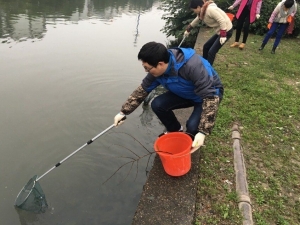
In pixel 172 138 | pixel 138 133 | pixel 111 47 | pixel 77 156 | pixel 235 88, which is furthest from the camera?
pixel 111 47

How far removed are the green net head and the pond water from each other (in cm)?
9

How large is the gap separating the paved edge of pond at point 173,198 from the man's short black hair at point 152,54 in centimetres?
130

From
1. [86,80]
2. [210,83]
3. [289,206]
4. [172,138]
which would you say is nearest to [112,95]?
[86,80]

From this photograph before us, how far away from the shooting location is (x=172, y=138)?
2.93 meters

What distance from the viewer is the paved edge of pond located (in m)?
2.46

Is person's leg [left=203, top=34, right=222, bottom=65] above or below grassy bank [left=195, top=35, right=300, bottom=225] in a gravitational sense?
above

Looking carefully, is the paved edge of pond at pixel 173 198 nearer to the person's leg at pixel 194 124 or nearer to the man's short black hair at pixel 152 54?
the person's leg at pixel 194 124

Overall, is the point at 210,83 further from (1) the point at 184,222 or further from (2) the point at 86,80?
(2) the point at 86,80

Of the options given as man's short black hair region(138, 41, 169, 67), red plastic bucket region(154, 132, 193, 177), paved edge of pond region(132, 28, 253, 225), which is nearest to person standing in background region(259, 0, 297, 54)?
paved edge of pond region(132, 28, 253, 225)

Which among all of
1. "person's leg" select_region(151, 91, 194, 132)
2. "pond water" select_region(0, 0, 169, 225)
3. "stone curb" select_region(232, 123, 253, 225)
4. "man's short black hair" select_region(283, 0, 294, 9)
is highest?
"man's short black hair" select_region(283, 0, 294, 9)

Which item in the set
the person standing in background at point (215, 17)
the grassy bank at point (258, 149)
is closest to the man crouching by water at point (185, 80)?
the grassy bank at point (258, 149)

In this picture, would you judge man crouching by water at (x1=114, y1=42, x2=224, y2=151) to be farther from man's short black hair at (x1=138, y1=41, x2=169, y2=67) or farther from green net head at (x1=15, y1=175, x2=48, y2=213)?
green net head at (x1=15, y1=175, x2=48, y2=213)

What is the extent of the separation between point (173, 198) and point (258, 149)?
1.53 meters

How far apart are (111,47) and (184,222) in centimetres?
728
